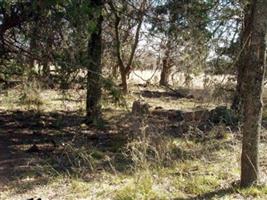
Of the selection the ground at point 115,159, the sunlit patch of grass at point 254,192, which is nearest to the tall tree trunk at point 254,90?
the sunlit patch of grass at point 254,192

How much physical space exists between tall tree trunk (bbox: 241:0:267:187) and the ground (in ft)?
0.89

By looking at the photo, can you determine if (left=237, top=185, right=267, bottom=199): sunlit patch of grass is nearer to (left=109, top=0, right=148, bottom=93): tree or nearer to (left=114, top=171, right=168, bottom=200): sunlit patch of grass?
(left=114, top=171, right=168, bottom=200): sunlit patch of grass

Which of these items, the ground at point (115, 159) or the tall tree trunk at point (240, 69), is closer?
the ground at point (115, 159)

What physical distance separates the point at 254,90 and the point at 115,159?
2992mm

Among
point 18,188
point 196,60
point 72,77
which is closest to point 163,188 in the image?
point 18,188

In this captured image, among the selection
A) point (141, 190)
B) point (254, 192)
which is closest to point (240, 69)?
point (254, 192)

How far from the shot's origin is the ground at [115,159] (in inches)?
240

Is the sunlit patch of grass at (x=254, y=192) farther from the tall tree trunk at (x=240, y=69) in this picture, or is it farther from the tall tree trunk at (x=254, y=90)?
the tall tree trunk at (x=240, y=69)

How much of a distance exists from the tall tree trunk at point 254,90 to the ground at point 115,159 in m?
0.27

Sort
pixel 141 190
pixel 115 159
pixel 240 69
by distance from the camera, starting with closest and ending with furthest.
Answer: pixel 141 190 → pixel 115 159 → pixel 240 69

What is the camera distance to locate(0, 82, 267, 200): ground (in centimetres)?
611

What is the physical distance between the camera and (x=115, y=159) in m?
7.93

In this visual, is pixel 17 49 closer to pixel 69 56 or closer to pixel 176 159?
pixel 69 56

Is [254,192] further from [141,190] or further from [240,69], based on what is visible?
[240,69]
